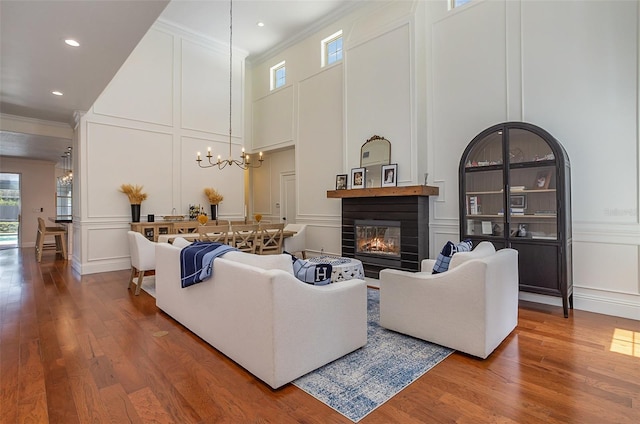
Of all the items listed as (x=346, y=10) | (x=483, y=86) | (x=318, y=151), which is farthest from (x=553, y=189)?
(x=346, y=10)

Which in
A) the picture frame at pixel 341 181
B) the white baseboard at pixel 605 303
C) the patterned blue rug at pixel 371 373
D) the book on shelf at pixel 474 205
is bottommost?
the patterned blue rug at pixel 371 373

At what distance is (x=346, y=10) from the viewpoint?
6254 millimetres

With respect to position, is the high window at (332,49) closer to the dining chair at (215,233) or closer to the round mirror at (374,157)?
the round mirror at (374,157)

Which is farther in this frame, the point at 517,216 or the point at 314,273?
the point at 517,216

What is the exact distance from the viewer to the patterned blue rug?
1.99 metres

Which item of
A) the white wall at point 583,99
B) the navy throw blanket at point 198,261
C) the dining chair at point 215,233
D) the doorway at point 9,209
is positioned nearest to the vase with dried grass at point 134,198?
the dining chair at point 215,233

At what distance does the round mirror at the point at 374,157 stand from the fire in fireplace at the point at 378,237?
0.69 meters

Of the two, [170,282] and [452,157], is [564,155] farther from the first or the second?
[170,282]

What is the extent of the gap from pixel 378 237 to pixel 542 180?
2407mm

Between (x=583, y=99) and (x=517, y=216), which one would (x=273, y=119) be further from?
(x=583, y=99)

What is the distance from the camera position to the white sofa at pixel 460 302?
2504 mm

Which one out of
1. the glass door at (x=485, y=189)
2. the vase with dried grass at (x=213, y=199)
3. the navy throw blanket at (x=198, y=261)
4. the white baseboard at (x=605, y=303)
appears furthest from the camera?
the vase with dried grass at (x=213, y=199)

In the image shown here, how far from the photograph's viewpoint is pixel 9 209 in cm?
998

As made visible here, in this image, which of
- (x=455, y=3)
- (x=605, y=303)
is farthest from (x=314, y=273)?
(x=455, y=3)
